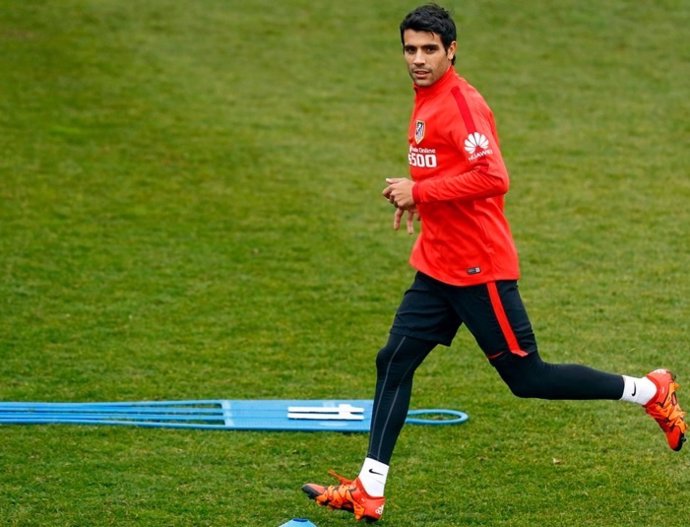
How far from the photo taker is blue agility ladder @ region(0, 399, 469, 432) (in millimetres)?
6898

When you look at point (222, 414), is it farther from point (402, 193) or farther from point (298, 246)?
point (298, 246)

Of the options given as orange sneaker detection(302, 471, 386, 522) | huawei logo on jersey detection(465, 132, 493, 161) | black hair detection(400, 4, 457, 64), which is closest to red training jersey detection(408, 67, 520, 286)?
huawei logo on jersey detection(465, 132, 493, 161)

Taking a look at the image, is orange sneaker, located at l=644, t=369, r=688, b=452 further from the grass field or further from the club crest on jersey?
the club crest on jersey

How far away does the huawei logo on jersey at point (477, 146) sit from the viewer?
5.48 meters

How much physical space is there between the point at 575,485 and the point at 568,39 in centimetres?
1044

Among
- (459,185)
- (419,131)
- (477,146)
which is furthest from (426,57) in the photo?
(459,185)

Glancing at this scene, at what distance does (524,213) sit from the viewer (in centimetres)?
1085

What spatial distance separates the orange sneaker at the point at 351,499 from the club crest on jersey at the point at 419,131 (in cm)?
155

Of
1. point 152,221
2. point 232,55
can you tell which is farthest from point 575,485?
point 232,55

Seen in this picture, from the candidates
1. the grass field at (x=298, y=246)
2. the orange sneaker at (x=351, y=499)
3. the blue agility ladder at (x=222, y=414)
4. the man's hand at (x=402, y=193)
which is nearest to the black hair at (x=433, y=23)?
the man's hand at (x=402, y=193)

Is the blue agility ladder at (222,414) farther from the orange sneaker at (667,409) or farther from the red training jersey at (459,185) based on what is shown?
the red training jersey at (459,185)

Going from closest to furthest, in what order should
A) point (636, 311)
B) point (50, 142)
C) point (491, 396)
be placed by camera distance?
point (491, 396), point (636, 311), point (50, 142)

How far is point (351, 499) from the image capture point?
5832mm

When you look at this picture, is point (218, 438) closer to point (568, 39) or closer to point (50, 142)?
point (50, 142)
